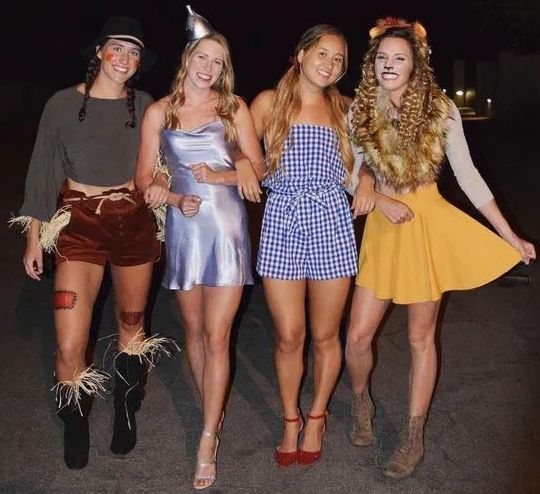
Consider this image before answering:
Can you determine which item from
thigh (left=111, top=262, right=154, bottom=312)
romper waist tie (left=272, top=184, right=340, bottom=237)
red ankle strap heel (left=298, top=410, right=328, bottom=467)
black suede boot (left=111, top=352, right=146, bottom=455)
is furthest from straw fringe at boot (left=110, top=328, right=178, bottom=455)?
romper waist tie (left=272, top=184, right=340, bottom=237)

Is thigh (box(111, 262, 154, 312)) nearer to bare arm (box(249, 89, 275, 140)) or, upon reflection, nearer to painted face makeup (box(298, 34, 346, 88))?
bare arm (box(249, 89, 275, 140))

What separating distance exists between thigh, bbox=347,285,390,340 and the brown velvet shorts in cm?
109

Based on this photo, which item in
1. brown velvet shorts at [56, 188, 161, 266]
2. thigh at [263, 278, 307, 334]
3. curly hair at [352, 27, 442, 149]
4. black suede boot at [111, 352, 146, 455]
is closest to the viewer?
curly hair at [352, 27, 442, 149]

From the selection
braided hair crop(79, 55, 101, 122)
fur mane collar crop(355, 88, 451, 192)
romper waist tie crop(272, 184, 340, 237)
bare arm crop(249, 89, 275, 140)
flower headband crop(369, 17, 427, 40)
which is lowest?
romper waist tie crop(272, 184, 340, 237)

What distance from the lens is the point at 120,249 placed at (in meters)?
3.64

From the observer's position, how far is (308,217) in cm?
340

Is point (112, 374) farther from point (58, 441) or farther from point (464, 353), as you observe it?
point (464, 353)

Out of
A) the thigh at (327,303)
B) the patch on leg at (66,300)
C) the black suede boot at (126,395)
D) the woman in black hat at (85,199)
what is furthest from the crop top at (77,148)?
the thigh at (327,303)

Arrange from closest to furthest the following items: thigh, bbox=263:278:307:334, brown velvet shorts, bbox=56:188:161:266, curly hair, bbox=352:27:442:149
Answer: curly hair, bbox=352:27:442:149 < thigh, bbox=263:278:307:334 < brown velvet shorts, bbox=56:188:161:266

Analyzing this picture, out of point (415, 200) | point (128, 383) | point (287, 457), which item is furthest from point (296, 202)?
point (128, 383)

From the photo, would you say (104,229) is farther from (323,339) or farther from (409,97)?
(409,97)

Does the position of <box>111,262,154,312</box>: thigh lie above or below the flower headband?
below

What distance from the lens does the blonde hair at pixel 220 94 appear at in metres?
3.39

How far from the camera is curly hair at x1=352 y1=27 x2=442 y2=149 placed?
10.9 ft
